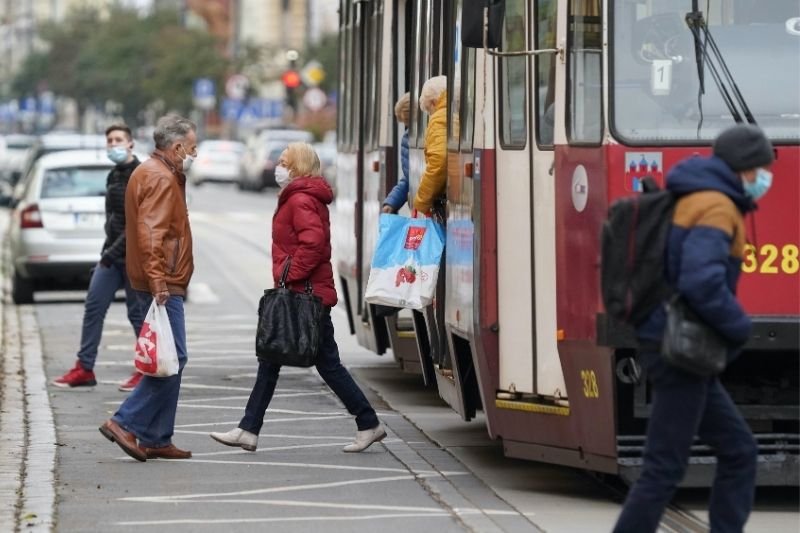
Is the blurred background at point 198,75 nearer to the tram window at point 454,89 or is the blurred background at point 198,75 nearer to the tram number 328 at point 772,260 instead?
the tram window at point 454,89

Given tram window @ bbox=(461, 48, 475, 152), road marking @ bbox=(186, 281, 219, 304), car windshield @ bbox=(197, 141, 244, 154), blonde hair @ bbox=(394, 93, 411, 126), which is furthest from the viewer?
car windshield @ bbox=(197, 141, 244, 154)

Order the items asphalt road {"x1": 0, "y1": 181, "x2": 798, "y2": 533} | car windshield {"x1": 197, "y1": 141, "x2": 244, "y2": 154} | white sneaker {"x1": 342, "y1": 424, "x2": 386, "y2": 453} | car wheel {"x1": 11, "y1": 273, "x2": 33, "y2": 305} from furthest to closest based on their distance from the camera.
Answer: car windshield {"x1": 197, "y1": 141, "x2": 244, "y2": 154}
car wheel {"x1": 11, "y1": 273, "x2": 33, "y2": 305}
white sneaker {"x1": 342, "y1": 424, "x2": 386, "y2": 453}
asphalt road {"x1": 0, "y1": 181, "x2": 798, "y2": 533}

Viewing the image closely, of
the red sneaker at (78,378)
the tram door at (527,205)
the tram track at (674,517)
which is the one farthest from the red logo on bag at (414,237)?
the red sneaker at (78,378)

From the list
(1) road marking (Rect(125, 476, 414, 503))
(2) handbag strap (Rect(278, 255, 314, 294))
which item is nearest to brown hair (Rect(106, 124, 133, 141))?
(2) handbag strap (Rect(278, 255, 314, 294))

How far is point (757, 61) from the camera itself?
30.7 ft

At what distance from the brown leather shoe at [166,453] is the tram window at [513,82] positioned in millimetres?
2720

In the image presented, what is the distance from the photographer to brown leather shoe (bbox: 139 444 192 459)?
452 inches

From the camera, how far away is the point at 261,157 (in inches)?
2402

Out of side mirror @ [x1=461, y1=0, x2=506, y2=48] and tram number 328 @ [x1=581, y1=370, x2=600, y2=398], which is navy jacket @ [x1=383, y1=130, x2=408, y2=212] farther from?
tram number 328 @ [x1=581, y1=370, x2=600, y2=398]

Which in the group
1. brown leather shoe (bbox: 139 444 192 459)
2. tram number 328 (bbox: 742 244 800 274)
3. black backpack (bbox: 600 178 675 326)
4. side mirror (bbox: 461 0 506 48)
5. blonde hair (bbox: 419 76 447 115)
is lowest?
brown leather shoe (bbox: 139 444 192 459)

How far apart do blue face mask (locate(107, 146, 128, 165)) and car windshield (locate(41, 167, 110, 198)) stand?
7498 millimetres

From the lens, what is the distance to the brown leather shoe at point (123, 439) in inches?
444

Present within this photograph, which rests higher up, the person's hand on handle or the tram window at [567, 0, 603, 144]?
the tram window at [567, 0, 603, 144]

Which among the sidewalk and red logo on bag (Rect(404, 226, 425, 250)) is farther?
red logo on bag (Rect(404, 226, 425, 250))
